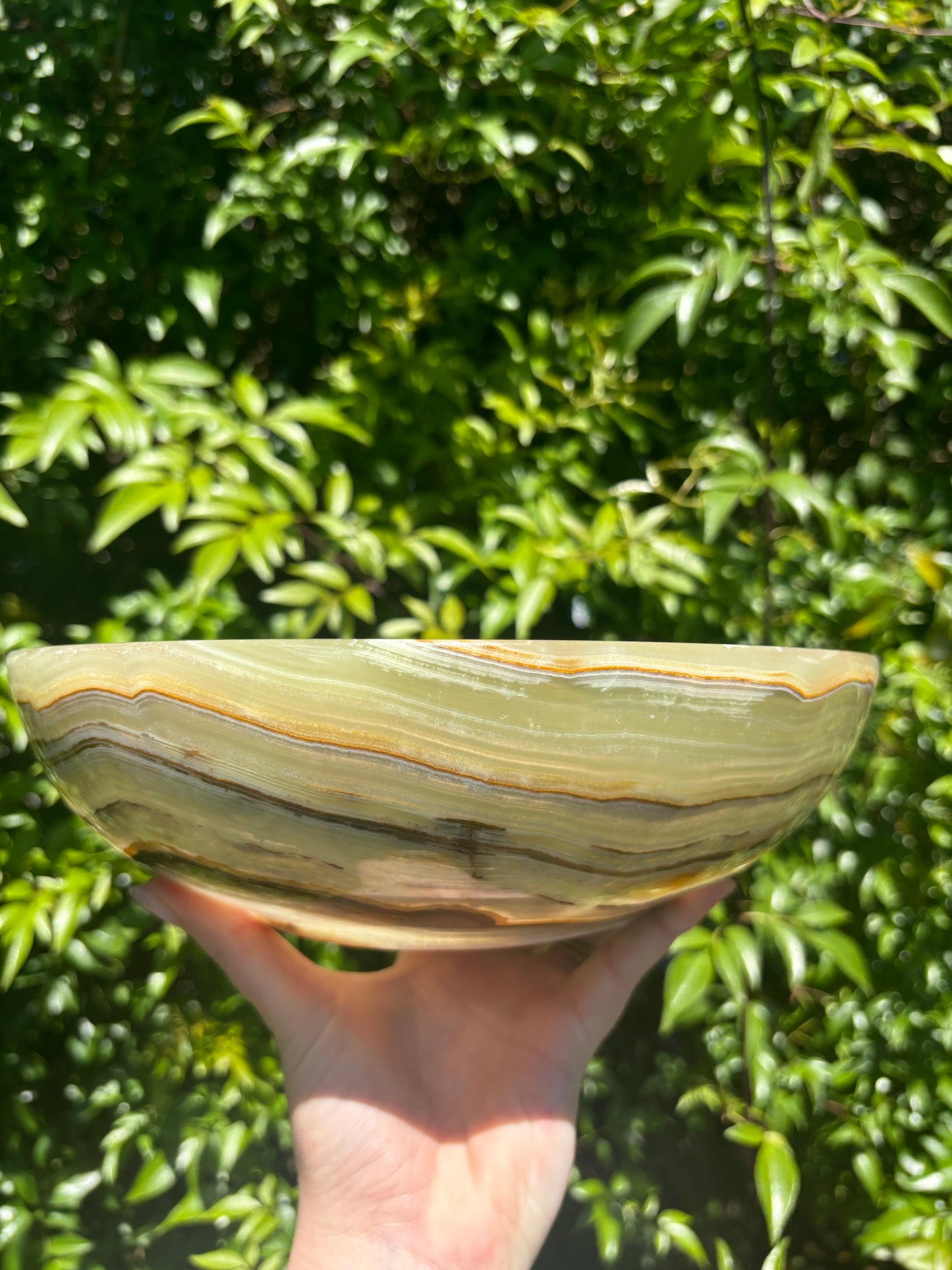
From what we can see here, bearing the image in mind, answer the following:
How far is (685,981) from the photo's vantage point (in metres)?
0.69

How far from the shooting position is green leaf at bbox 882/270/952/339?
0.61m

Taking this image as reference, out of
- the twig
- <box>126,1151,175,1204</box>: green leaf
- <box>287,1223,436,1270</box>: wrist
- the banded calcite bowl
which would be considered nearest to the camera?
the banded calcite bowl

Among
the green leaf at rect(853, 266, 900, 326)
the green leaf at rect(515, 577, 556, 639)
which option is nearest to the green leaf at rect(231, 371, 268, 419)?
the green leaf at rect(515, 577, 556, 639)

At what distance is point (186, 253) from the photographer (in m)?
0.82

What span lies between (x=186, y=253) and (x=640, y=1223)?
44.0 inches

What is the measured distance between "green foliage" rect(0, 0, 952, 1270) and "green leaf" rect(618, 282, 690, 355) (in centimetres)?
6

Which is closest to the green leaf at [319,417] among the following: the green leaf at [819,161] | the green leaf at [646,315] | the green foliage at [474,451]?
the green foliage at [474,451]

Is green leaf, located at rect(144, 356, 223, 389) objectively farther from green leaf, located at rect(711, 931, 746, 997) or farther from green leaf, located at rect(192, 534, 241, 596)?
green leaf, located at rect(711, 931, 746, 997)

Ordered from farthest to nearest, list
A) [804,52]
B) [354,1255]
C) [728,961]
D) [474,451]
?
[474,451] < [728,961] < [804,52] < [354,1255]

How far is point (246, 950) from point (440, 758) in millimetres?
321

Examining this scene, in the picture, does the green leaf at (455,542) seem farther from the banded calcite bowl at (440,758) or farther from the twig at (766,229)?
the banded calcite bowl at (440,758)

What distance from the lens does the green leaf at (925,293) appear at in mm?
615

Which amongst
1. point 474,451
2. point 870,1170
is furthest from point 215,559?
point 870,1170

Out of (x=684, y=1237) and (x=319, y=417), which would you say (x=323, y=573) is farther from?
(x=684, y=1237)
